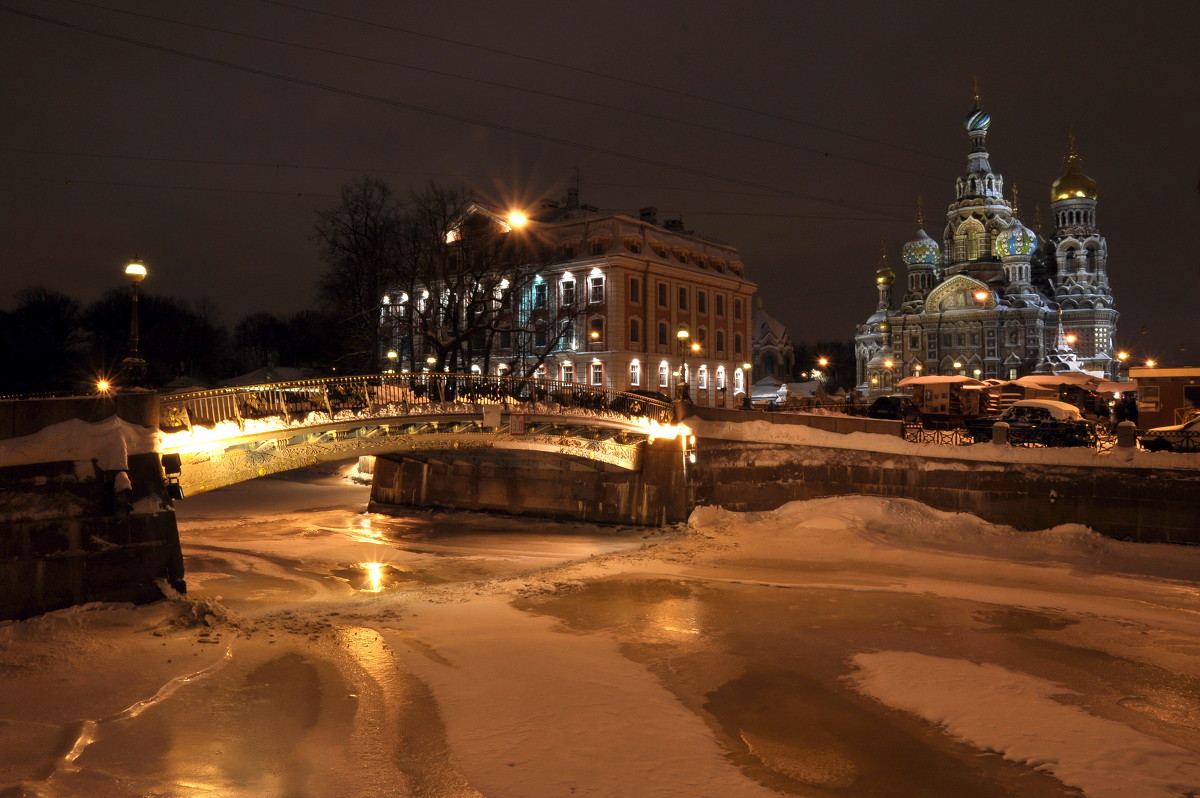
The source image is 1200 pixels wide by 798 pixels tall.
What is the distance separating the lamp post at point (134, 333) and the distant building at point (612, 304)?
97.8 feet

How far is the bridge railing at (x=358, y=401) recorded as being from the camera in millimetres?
15656

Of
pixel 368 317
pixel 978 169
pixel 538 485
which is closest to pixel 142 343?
pixel 368 317

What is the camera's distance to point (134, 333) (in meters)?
13.8

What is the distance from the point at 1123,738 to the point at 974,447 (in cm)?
1253

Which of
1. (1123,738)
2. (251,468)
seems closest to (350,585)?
(251,468)

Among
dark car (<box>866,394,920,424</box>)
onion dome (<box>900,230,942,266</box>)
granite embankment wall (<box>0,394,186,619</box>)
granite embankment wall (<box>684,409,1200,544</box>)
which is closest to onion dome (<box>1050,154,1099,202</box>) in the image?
onion dome (<box>900,230,942,266</box>)

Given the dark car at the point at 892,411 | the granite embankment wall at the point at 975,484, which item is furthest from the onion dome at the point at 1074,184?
the granite embankment wall at the point at 975,484

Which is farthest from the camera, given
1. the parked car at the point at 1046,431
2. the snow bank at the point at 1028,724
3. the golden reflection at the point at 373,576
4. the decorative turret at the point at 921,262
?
the decorative turret at the point at 921,262

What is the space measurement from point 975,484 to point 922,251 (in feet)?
287

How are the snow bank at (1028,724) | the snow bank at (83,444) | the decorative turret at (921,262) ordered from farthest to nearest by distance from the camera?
the decorative turret at (921,262) → the snow bank at (83,444) → the snow bank at (1028,724)

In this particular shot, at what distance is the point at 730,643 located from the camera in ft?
42.5

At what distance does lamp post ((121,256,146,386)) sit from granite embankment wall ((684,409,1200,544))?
14323 millimetres

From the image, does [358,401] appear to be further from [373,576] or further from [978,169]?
[978,169]

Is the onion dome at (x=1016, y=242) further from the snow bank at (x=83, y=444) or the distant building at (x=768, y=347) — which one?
the snow bank at (x=83, y=444)
